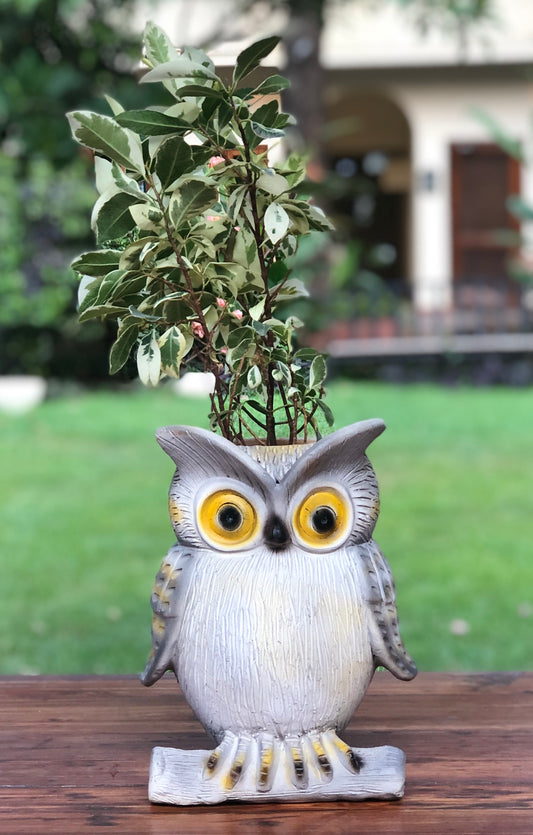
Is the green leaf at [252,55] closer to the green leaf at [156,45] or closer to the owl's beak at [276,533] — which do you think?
the green leaf at [156,45]

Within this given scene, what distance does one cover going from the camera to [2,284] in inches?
Result: 273

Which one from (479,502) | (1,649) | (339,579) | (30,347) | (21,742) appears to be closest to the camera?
(339,579)

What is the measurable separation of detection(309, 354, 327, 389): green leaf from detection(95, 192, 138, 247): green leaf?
8.5 inches

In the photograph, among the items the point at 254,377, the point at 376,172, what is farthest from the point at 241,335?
the point at 376,172

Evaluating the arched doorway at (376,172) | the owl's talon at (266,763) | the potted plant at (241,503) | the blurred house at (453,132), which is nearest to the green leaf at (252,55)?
the potted plant at (241,503)

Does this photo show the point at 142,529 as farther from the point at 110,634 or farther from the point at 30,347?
the point at 30,347

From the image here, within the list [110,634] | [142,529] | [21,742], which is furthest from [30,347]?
[21,742]

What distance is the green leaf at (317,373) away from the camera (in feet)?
3.38

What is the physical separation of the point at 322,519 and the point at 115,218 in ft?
1.09

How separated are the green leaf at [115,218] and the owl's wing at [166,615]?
0.99ft

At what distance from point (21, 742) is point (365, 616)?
0.42 m

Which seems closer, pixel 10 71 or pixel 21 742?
pixel 21 742

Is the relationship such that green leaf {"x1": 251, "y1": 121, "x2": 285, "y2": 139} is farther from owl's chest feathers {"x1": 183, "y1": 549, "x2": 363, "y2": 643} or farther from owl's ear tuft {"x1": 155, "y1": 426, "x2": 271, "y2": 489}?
owl's chest feathers {"x1": 183, "y1": 549, "x2": 363, "y2": 643}

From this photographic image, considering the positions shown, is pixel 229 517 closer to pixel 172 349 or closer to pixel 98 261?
pixel 172 349
